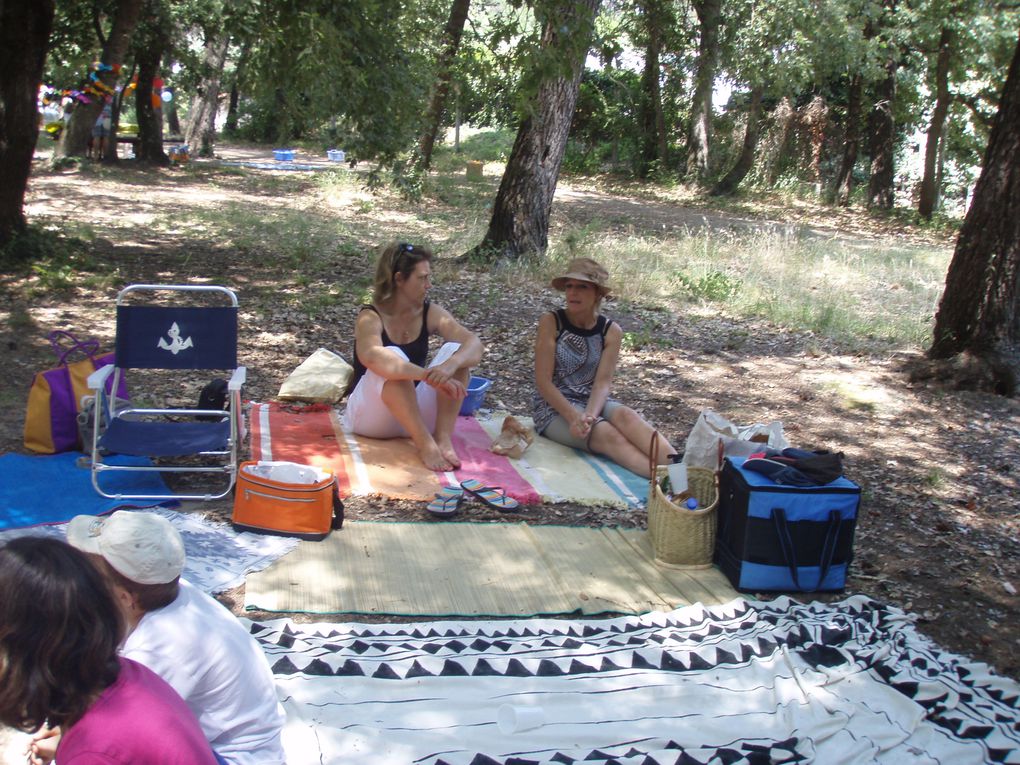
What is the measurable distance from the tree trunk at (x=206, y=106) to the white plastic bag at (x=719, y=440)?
63.7 ft

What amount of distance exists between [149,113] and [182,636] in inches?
801

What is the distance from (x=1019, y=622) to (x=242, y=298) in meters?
6.43

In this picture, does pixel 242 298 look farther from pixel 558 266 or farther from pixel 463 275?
pixel 558 266

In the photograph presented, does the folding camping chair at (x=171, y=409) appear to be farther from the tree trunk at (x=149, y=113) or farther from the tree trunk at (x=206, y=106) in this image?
the tree trunk at (x=206, y=106)

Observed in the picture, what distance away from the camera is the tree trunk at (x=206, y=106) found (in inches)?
868

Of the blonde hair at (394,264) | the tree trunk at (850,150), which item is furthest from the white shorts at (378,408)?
the tree trunk at (850,150)

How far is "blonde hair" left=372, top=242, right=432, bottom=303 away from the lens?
4969 millimetres

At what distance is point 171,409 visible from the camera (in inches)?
186

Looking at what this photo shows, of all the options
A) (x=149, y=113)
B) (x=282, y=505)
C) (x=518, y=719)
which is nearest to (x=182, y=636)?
(x=518, y=719)

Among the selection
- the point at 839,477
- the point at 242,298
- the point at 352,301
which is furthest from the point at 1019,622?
the point at 242,298

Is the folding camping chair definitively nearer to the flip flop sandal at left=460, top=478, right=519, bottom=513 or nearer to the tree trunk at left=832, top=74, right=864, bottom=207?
the flip flop sandal at left=460, top=478, right=519, bottom=513

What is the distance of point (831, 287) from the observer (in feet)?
33.4

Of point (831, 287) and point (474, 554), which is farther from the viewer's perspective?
point (831, 287)

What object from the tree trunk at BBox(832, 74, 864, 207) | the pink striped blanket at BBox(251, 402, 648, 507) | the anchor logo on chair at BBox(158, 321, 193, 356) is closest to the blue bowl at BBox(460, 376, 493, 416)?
the pink striped blanket at BBox(251, 402, 648, 507)
